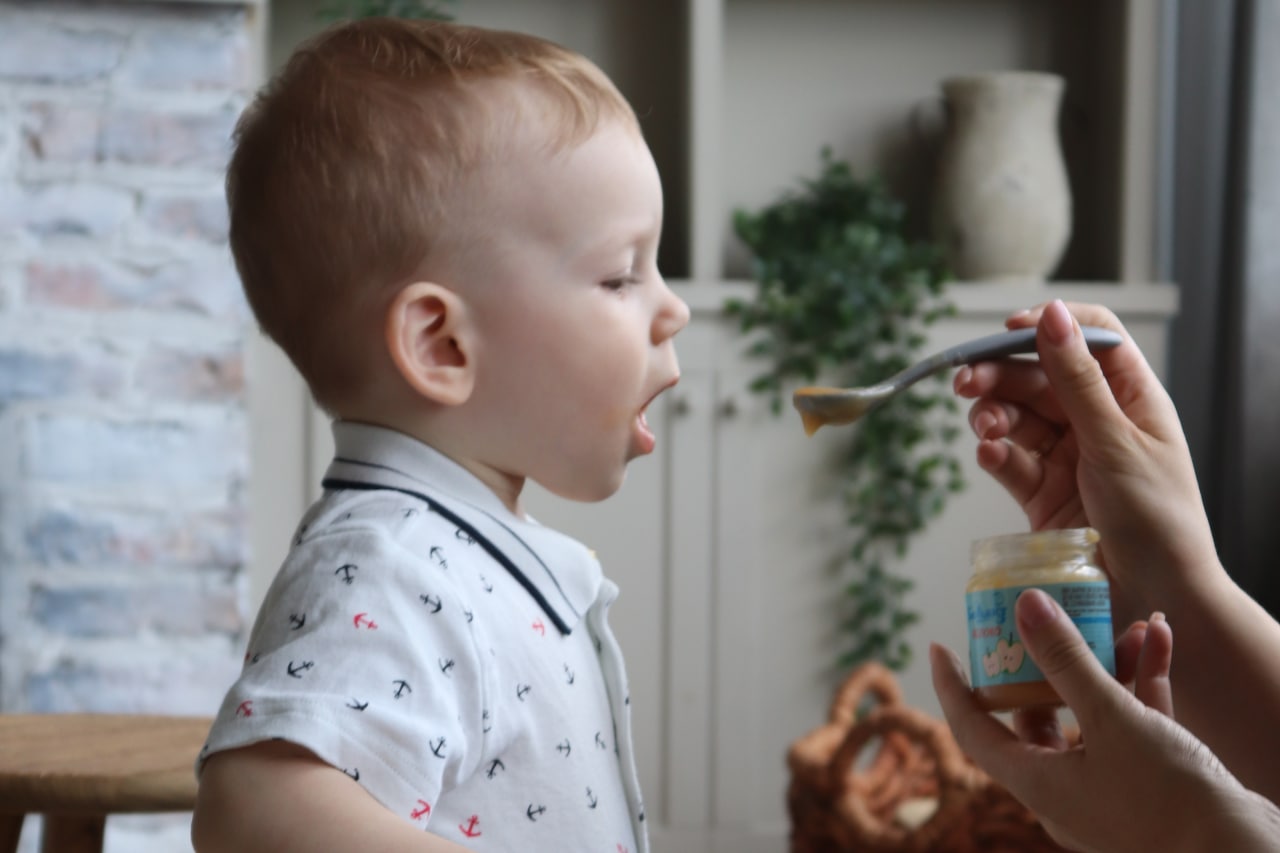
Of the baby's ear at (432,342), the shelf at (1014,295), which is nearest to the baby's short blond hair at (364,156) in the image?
the baby's ear at (432,342)

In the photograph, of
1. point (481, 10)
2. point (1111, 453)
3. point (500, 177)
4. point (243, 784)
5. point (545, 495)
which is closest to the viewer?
point (243, 784)

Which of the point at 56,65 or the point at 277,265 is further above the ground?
the point at 56,65

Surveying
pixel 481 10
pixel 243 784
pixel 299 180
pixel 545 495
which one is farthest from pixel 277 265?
pixel 481 10

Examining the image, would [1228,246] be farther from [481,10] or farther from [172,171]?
[172,171]

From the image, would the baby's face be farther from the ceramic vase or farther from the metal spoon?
the ceramic vase

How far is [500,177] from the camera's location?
2.64ft

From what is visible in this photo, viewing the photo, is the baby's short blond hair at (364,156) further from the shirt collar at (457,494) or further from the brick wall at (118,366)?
the brick wall at (118,366)

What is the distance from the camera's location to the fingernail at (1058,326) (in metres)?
0.89

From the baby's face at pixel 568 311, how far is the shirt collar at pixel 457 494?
33 mm

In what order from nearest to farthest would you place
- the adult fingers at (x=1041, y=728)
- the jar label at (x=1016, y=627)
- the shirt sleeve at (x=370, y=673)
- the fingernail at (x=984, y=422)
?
the shirt sleeve at (x=370, y=673)
the jar label at (x=1016, y=627)
the adult fingers at (x=1041, y=728)
the fingernail at (x=984, y=422)

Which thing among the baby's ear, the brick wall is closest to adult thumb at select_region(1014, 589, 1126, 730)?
the baby's ear

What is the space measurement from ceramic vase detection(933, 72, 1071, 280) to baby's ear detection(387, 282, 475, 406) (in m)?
1.96

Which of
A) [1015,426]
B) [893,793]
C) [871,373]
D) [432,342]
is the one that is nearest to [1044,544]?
[1015,426]

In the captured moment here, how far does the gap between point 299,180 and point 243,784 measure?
0.34 meters
